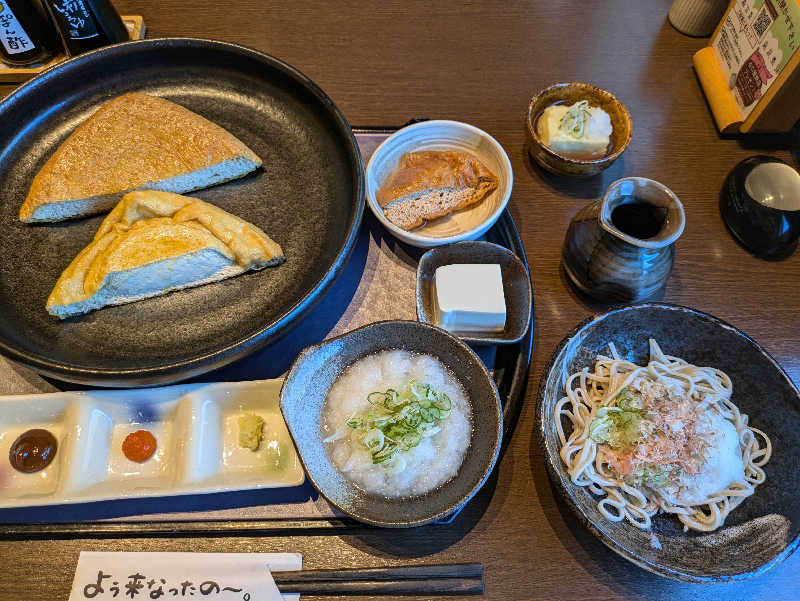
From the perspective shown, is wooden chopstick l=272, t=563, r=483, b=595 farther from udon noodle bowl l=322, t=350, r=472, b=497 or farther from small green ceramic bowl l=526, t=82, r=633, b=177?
small green ceramic bowl l=526, t=82, r=633, b=177

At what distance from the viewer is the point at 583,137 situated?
2215mm

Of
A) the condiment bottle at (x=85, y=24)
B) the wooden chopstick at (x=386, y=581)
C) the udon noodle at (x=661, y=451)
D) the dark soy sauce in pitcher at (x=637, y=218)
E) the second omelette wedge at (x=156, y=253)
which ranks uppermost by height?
the condiment bottle at (x=85, y=24)

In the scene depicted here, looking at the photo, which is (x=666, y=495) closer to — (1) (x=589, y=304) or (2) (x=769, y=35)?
(1) (x=589, y=304)

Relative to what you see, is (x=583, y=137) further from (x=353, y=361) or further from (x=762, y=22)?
(x=353, y=361)

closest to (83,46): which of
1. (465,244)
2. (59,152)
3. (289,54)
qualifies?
(59,152)

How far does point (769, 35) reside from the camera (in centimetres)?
218

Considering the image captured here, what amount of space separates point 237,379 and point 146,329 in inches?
14.4

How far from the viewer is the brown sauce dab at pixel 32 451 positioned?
167cm

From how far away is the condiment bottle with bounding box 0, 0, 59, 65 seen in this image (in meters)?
2.30

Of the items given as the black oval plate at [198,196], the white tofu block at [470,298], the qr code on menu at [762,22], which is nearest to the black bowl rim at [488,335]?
the white tofu block at [470,298]

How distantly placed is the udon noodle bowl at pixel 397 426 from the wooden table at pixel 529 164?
8.4 inches

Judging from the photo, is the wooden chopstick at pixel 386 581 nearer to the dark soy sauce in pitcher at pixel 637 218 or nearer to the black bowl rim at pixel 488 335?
the black bowl rim at pixel 488 335

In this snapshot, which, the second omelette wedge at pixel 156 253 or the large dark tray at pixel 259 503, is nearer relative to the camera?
the large dark tray at pixel 259 503

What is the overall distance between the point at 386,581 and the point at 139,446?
2.91 ft
